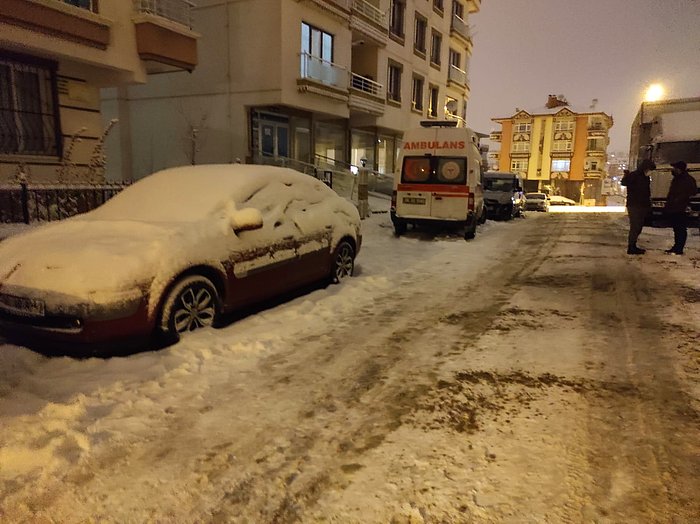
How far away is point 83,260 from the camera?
3.81 meters

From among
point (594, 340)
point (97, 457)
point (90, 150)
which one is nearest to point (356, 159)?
point (90, 150)

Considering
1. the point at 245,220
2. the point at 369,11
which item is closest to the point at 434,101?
the point at 369,11

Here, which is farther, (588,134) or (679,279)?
(588,134)

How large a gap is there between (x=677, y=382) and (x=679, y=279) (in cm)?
450

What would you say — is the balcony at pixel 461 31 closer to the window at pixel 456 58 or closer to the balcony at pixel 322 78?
the window at pixel 456 58

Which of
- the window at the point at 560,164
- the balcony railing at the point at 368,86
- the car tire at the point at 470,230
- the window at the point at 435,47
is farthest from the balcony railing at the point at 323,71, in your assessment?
the window at the point at 560,164

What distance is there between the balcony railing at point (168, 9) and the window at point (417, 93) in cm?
1632

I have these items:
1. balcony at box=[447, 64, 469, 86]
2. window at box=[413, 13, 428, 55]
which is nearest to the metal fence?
window at box=[413, 13, 428, 55]

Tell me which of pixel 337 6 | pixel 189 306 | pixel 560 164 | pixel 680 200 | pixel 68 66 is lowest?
pixel 189 306

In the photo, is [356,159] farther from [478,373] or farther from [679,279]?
[478,373]

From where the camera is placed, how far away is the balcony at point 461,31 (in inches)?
1195

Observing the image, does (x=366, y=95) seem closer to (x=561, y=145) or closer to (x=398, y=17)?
(x=398, y=17)

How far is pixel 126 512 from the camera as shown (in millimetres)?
2186

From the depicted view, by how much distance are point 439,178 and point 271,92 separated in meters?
7.46
